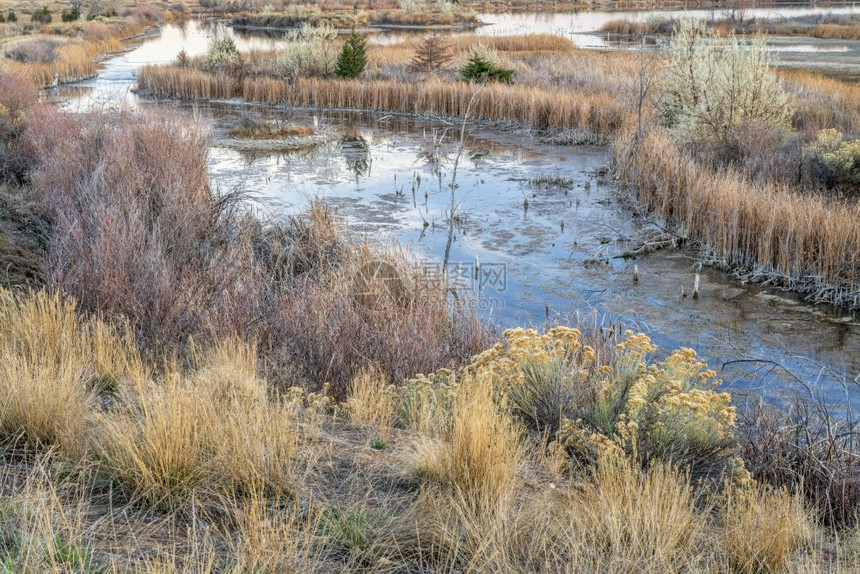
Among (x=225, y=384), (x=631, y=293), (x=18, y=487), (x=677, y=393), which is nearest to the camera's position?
(x=18, y=487)

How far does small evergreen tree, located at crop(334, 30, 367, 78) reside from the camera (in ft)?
76.1

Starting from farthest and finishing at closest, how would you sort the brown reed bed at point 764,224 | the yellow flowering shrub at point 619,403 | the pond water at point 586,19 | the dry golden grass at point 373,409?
the pond water at point 586,19 < the brown reed bed at point 764,224 < the dry golden grass at point 373,409 < the yellow flowering shrub at point 619,403

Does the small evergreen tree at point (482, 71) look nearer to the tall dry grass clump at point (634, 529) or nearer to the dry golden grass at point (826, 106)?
the dry golden grass at point (826, 106)

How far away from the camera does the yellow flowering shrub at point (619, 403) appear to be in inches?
162

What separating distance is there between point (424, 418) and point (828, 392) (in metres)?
4.04

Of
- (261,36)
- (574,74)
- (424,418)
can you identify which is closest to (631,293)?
(424,418)

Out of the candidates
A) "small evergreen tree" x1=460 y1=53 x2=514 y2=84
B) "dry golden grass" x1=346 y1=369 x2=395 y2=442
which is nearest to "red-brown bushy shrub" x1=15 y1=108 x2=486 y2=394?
"dry golden grass" x1=346 y1=369 x2=395 y2=442

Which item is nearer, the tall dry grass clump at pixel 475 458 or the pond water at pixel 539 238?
the tall dry grass clump at pixel 475 458

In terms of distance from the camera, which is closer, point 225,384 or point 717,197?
point 225,384

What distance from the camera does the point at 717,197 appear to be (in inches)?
399

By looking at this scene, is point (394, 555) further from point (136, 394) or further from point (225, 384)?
point (136, 394)

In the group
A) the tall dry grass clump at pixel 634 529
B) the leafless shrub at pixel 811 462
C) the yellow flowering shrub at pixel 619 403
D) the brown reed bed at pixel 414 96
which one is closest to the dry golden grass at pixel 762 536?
the tall dry grass clump at pixel 634 529

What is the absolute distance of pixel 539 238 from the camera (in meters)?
10.9

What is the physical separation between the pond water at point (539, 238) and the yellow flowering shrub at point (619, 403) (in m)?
1.31
